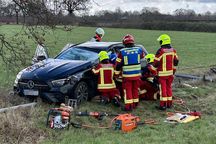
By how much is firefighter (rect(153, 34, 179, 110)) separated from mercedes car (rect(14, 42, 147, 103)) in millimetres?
1601

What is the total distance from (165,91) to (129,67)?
3.89 ft

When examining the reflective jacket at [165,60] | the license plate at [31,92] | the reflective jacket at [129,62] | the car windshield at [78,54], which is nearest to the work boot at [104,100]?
the reflective jacket at [129,62]

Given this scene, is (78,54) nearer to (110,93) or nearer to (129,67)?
(110,93)

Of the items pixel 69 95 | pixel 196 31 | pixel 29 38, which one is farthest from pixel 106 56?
pixel 196 31

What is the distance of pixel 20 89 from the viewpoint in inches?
368

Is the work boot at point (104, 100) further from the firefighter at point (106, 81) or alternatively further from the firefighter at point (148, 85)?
the firefighter at point (148, 85)

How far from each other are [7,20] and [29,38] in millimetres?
539

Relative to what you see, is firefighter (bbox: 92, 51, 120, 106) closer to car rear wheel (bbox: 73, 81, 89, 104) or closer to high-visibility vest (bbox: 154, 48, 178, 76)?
car rear wheel (bbox: 73, 81, 89, 104)

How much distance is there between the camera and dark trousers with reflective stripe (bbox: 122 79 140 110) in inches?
366

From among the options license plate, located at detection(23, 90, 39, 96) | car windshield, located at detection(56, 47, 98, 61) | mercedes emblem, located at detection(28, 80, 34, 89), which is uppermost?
car windshield, located at detection(56, 47, 98, 61)

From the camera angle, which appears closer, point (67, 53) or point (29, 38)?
point (29, 38)

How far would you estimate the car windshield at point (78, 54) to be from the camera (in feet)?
33.1

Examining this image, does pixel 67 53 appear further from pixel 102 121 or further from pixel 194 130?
pixel 194 130

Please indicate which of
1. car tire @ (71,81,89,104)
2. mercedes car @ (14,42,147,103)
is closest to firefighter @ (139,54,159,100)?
mercedes car @ (14,42,147,103)
